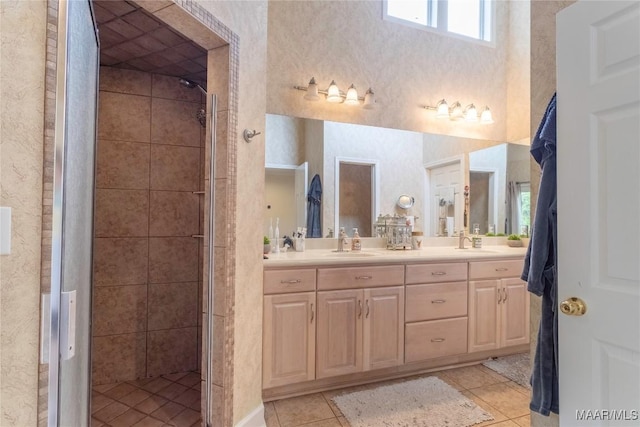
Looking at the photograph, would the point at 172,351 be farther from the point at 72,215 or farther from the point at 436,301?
the point at 436,301

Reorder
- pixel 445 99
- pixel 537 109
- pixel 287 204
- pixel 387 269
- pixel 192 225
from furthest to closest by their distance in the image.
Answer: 1. pixel 445 99
2. pixel 287 204
3. pixel 192 225
4. pixel 387 269
5. pixel 537 109

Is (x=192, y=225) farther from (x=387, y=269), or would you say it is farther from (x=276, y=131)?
(x=387, y=269)

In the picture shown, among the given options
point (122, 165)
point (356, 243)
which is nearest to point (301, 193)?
point (356, 243)

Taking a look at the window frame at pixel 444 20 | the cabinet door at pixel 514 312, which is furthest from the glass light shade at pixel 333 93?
the cabinet door at pixel 514 312

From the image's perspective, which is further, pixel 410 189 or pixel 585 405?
pixel 410 189

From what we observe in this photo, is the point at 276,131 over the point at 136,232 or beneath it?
over

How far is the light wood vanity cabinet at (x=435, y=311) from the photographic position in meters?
2.36

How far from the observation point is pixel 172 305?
2439mm

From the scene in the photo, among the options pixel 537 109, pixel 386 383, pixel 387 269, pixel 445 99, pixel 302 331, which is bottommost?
→ pixel 386 383

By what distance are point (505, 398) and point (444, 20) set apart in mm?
3333

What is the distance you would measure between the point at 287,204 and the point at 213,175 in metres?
1.09

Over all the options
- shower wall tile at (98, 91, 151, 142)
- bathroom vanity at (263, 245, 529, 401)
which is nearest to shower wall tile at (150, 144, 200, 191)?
shower wall tile at (98, 91, 151, 142)

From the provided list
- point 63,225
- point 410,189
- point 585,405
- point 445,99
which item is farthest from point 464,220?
point 63,225

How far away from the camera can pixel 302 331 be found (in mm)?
2076
